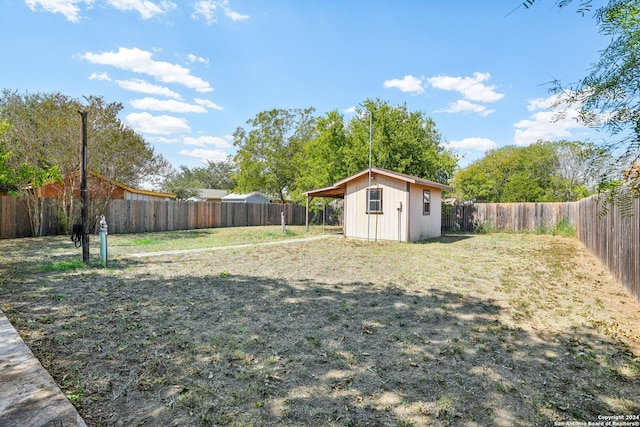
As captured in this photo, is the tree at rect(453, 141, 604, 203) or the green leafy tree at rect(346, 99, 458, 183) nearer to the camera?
the green leafy tree at rect(346, 99, 458, 183)

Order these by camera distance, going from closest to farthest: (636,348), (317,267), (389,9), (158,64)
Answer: (636,348), (389,9), (317,267), (158,64)

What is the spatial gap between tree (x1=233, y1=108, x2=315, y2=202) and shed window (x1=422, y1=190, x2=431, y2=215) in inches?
571

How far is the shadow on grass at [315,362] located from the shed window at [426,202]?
9619mm

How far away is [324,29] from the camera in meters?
9.89

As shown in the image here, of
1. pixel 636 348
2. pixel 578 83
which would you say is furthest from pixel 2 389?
pixel 636 348

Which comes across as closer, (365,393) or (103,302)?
(365,393)

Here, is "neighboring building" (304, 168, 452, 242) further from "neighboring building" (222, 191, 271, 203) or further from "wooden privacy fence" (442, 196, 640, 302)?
"neighboring building" (222, 191, 271, 203)

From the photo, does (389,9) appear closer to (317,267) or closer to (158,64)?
(317,267)

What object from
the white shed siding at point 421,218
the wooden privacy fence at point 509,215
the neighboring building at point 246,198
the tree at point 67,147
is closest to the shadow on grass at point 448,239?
the white shed siding at point 421,218

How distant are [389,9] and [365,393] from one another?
268 inches

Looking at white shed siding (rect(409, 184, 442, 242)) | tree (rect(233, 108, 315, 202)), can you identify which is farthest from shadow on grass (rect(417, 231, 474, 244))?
tree (rect(233, 108, 315, 202))

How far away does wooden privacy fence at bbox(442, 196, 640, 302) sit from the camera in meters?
4.78

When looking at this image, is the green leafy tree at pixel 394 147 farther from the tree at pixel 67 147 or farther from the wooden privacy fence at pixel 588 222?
the tree at pixel 67 147

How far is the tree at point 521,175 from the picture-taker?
96.4ft
